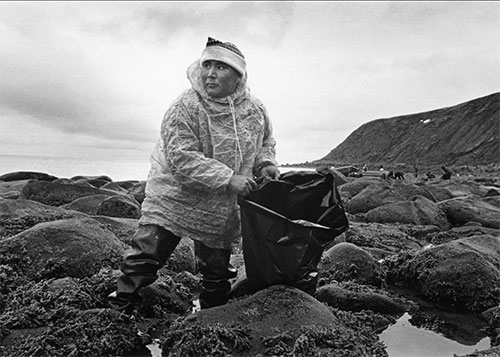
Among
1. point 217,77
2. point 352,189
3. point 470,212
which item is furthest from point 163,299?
point 352,189

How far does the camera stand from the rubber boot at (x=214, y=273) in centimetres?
474

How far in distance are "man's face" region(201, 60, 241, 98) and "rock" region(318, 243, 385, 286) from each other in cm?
304

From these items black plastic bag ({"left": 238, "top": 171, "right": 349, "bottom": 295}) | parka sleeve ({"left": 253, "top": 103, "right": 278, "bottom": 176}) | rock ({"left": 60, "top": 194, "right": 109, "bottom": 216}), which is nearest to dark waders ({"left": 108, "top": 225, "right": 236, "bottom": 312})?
black plastic bag ({"left": 238, "top": 171, "right": 349, "bottom": 295})

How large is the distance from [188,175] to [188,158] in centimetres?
14

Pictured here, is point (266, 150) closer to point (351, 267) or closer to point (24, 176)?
point (351, 267)

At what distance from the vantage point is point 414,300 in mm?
6215

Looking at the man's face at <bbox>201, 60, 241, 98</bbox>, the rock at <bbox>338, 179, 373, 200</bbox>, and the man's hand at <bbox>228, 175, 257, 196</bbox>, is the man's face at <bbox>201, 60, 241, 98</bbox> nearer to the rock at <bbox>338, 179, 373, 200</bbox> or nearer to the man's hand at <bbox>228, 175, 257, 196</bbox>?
the man's hand at <bbox>228, 175, 257, 196</bbox>

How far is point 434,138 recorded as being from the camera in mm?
67562

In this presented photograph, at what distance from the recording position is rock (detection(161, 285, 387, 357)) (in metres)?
3.83

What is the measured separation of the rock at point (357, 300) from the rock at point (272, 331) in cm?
105

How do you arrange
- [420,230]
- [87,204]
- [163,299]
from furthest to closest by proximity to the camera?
[420,230], [87,204], [163,299]

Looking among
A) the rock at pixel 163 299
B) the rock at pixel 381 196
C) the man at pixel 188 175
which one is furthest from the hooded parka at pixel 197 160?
the rock at pixel 381 196

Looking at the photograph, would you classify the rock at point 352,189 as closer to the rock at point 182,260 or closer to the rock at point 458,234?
the rock at point 458,234

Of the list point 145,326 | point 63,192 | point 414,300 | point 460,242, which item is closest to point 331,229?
point 145,326
